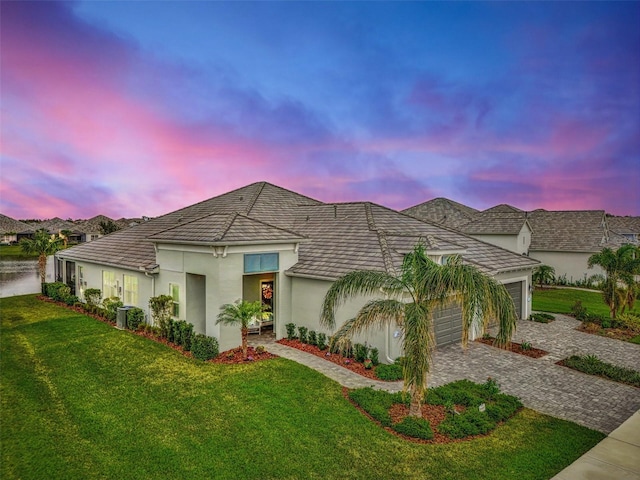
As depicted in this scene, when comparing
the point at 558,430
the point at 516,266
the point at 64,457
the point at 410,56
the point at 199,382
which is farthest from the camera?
the point at 410,56

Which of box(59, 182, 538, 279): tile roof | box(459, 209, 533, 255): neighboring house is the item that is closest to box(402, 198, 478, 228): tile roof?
box(459, 209, 533, 255): neighboring house

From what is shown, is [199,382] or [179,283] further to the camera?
[179,283]

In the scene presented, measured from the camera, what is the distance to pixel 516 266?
18.8 meters

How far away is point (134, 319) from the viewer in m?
16.6

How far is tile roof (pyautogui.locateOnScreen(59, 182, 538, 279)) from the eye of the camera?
1477 centimetres

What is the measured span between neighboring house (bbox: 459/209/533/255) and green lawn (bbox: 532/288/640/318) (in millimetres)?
4360

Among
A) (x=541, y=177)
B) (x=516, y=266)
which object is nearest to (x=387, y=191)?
(x=541, y=177)

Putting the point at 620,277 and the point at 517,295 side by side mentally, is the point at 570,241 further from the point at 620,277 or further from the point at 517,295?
the point at 517,295

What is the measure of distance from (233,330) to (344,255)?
5334mm

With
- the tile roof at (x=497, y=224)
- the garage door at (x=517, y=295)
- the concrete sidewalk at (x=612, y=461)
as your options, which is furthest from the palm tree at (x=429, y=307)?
the tile roof at (x=497, y=224)

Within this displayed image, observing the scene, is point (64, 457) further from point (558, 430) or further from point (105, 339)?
point (558, 430)

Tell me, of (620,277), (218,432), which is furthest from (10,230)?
(620,277)

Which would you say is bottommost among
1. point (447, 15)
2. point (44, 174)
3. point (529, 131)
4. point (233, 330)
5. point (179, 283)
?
point (233, 330)

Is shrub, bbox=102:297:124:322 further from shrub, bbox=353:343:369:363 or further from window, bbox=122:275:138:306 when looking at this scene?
shrub, bbox=353:343:369:363
